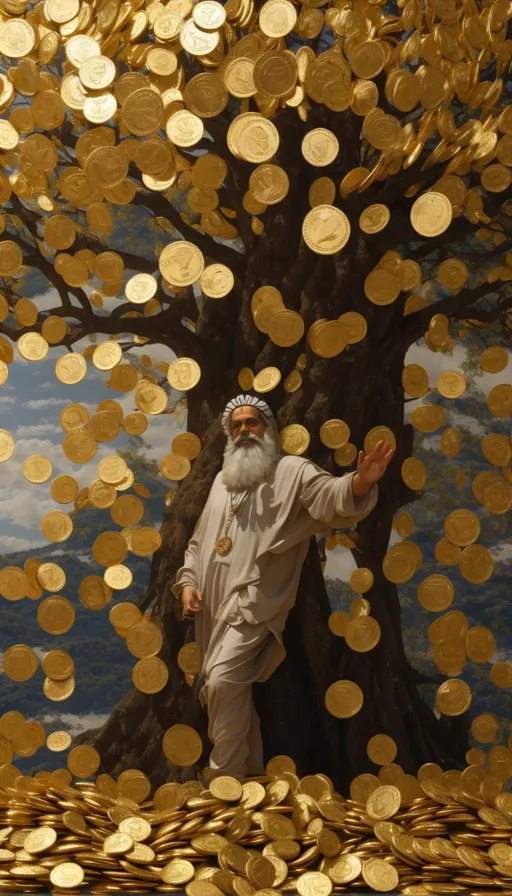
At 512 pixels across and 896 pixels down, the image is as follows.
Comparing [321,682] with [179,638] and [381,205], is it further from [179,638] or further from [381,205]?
[381,205]

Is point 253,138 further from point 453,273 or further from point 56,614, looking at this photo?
point 56,614

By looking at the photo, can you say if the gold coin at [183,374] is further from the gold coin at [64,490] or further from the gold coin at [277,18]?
the gold coin at [277,18]

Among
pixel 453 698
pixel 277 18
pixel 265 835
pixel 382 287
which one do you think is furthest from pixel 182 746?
pixel 277 18

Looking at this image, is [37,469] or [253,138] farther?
[37,469]

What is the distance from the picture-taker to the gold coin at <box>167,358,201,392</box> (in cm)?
402

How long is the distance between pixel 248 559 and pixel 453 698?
828 millimetres

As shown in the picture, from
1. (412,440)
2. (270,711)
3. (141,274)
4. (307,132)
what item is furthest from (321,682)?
(307,132)

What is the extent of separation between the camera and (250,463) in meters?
3.86

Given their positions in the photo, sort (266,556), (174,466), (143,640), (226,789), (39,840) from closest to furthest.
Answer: (39,840) → (226,789) → (266,556) → (143,640) → (174,466)

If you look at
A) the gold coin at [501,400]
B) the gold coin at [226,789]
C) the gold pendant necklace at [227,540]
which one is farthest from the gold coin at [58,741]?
the gold coin at [501,400]

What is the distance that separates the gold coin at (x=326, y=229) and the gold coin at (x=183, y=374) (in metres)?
0.55

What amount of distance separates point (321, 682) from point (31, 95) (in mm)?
2174

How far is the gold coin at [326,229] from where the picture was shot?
391 cm

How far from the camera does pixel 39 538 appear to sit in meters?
4.41
